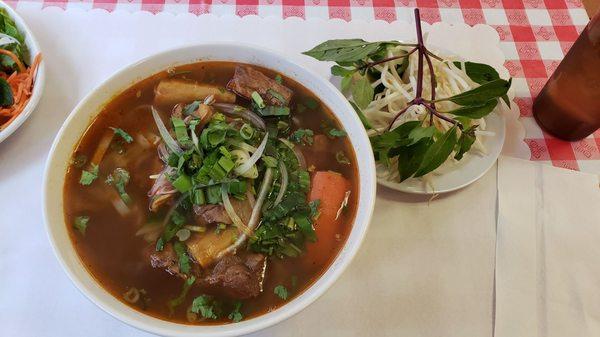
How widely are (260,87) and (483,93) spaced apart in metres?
0.59

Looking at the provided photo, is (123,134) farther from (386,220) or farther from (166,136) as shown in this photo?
(386,220)

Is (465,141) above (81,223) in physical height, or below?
below

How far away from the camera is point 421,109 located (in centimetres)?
141

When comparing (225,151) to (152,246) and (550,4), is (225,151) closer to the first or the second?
(152,246)

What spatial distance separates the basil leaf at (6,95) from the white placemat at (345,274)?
0.09 metres

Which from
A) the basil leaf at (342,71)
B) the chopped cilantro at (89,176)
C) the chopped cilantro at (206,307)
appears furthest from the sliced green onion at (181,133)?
the basil leaf at (342,71)

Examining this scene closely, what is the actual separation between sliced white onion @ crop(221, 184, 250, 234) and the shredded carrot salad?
2.46 feet

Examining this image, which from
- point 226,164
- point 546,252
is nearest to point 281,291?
point 226,164

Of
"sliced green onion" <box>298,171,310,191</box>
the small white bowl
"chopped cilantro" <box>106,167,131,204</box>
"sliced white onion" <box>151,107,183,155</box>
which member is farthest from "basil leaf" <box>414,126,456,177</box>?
the small white bowl

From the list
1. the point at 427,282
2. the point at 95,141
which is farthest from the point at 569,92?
the point at 95,141

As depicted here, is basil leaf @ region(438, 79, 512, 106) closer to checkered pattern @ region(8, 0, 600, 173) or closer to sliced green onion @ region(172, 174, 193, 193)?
checkered pattern @ region(8, 0, 600, 173)

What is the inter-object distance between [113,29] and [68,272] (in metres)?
1.04

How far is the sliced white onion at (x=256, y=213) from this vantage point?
1123 mm

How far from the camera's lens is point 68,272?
98 cm
